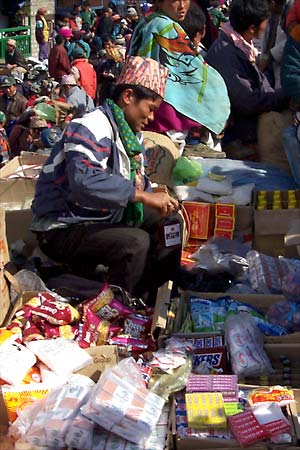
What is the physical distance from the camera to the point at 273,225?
464cm

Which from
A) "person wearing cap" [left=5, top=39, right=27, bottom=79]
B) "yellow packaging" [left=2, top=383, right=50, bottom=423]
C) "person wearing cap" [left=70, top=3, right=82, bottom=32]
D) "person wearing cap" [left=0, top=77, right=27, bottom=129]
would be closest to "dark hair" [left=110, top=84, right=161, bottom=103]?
"yellow packaging" [left=2, top=383, right=50, bottom=423]

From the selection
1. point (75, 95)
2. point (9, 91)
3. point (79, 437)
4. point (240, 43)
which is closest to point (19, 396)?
point (79, 437)

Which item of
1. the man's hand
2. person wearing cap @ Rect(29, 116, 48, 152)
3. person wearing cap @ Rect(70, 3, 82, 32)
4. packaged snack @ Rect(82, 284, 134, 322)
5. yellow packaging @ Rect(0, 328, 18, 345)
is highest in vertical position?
the man's hand

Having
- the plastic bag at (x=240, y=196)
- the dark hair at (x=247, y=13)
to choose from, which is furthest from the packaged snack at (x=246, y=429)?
the dark hair at (x=247, y=13)

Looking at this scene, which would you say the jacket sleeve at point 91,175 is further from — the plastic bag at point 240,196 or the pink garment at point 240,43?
the pink garment at point 240,43

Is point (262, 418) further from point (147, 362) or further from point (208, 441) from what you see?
point (147, 362)

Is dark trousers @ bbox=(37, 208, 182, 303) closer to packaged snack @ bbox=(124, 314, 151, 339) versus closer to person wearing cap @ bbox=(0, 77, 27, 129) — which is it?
packaged snack @ bbox=(124, 314, 151, 339)

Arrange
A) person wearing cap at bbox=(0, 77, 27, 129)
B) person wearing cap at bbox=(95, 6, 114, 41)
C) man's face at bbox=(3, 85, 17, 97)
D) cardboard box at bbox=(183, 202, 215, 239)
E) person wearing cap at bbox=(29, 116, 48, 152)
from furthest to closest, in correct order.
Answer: person wearing cap at bbox=(95, 6, 114, 41) → man's face at bbox=(3, 85, 17, 97) → person wearing cap at bbox=(0, 77, 27, 129) → person wearing cap at bbox=(29, 116, 48, 152) → cardboard box at bbox=(183, 202, 215, 239)

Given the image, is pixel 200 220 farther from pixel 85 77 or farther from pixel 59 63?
pixel 59 63

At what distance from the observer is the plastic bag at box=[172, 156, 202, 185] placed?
5.02 m

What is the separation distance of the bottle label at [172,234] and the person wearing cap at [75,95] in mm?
3655

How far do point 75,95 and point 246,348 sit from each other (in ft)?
19.7

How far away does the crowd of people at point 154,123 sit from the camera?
379 cm

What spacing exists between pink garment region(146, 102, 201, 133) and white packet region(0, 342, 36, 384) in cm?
254
